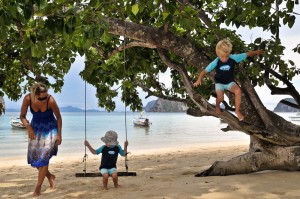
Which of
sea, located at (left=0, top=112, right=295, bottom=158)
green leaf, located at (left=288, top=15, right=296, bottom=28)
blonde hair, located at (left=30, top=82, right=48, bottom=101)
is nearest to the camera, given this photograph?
blonde hair, located at (left=30, top=82, right=48, bottom=101)

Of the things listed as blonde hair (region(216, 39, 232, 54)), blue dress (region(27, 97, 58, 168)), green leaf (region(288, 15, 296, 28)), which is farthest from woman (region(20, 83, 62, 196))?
green leaf (region(288, 15, 296, 28))

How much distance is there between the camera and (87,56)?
11.1 metres

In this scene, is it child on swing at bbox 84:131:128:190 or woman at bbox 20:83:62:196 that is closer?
woman at bbox 20:83:62:196

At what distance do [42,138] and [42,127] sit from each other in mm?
193

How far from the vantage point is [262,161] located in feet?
26.1

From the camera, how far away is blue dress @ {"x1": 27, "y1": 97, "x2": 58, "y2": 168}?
6.61m

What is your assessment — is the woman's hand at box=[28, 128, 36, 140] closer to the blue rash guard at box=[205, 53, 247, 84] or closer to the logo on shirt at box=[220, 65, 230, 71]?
the blue rash guard at box=[205, 53, 247, 84]

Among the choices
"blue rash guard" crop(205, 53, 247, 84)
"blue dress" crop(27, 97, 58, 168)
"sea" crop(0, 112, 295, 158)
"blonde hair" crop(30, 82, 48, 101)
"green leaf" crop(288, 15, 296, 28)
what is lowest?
"sea" crop(0, 112, 295, 158)

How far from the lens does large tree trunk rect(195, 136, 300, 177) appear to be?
25.3ft

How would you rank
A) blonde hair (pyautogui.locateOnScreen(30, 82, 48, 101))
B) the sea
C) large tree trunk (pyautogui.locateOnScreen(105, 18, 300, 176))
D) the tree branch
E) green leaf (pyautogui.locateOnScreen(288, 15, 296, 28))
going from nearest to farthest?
blonde hair (pyautogui.locateOnScreen(30, 82, 48, 101)) → green leaf (pyautogui.locateOnScreen(288, 15, 296, 28)) → large tree trunk (pyautogui.locateOnScreen(105, 18, 300, 176)) → the tree branch → the sea

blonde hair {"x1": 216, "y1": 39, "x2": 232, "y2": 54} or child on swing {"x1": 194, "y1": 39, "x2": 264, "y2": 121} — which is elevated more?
blonde hair {"x1": 216, "y1": 39, "x2": 232, "y2": 54}

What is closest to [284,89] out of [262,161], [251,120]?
[251,120]

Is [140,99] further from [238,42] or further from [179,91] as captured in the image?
[238,42]

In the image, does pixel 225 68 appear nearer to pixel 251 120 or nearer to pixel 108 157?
pixel 251 120
